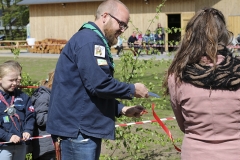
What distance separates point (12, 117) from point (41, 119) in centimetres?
32

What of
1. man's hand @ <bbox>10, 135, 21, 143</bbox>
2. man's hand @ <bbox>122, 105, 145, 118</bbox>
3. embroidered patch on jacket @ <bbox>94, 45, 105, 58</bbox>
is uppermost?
embroidered patch on jacket @ <bbox>94, 45, 105, 58</bbox>

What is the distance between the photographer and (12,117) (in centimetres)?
434

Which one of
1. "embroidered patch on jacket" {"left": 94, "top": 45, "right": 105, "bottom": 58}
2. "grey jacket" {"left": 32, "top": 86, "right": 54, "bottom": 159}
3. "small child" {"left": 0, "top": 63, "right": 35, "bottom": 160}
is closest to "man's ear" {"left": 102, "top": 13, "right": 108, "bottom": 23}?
"embroidered patch on jacket" {"left": 94, "top": 45, "right": 105, "bottom": 58}

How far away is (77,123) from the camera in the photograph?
126 inches

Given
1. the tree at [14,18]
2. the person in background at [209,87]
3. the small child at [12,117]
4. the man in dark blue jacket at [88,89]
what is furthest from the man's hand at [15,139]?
the tree at [14,18]

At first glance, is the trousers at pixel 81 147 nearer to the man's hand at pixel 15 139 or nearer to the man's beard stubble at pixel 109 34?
the man's beard stubble at pixel 109 34

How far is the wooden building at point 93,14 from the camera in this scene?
3109 cm

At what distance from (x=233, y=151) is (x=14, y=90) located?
249 cm

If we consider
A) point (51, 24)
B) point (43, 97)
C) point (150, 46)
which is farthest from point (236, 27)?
point (43, 97)

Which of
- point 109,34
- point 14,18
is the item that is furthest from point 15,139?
point 14,18

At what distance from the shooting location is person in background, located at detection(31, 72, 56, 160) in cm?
456

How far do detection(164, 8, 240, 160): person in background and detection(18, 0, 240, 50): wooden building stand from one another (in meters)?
26.5

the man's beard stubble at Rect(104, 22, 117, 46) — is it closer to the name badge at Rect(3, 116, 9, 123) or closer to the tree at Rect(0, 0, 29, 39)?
the name badge at Rect(3, 116, 9, 123)

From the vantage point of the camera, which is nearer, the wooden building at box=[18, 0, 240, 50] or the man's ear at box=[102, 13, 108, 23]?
the man's ear at box=[102, 13, 108, 23]
